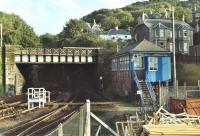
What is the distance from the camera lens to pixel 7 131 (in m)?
26.2

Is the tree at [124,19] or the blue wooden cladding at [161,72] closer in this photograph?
the blue wooden cladding at [161,72]

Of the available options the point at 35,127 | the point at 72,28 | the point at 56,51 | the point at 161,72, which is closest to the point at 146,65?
the point at 161,72

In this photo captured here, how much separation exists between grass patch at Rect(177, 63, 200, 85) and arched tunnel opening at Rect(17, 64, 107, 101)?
55.5 ft

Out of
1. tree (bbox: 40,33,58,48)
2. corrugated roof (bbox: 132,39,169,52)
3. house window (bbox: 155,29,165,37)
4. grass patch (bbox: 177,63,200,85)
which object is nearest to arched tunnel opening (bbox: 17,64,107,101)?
house window (bbox: 155,29,165,37)

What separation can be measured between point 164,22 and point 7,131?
6638cm

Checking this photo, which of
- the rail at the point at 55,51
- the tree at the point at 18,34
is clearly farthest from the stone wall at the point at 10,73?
the tree at the point at 18,34

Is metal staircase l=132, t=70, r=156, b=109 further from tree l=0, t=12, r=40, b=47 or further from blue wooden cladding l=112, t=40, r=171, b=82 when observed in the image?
tree l=0, t=12, r=40, b=47

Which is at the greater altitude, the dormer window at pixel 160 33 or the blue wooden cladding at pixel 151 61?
the dormer window at pixel 160 33

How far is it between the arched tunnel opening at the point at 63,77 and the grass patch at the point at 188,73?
16.9 meters

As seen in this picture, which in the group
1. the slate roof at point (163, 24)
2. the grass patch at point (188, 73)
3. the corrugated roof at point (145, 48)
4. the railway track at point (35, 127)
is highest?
the slate roof at point (163, 24)

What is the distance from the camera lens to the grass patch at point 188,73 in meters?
50.7

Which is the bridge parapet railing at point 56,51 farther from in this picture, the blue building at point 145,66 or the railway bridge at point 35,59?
the blue building at point 145,66

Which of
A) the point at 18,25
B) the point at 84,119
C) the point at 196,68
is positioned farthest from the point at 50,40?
the point at 84,119

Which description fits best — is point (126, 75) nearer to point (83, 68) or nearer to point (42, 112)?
point (42, 112)
